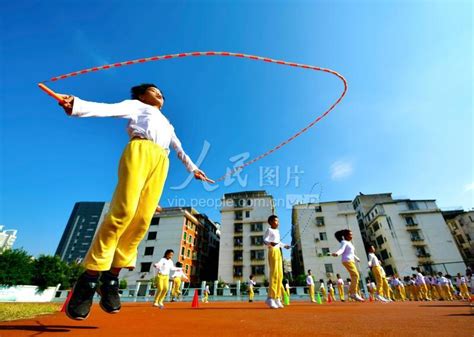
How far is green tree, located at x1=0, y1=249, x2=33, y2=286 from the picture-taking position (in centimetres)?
2556

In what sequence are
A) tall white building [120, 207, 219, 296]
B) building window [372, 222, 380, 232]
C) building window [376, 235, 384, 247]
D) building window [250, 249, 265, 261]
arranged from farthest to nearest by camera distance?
building window [372, 222, 380, 232]
building window [376, 235, 384, 247]
building window [250, 249, 265, 261]
tall white building [120, 207, 219, 296]

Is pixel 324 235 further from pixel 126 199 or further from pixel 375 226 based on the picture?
pixel 126 199

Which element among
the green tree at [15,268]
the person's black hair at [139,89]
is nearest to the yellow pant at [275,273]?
the person's black hair at [139,89]

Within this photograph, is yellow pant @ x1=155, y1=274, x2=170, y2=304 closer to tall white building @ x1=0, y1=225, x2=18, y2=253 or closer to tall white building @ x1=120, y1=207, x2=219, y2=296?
tall white building @ x1=120, y1=207, x2=219, y2=296

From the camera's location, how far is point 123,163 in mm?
2428

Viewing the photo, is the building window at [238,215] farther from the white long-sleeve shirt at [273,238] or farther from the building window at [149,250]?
the white long-sleeve shirt at [273,238]

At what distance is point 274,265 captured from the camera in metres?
5.61

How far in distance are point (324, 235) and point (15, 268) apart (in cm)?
4236

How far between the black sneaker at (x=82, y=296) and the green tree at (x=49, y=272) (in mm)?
35511

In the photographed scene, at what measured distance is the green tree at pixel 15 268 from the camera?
2556 centimetres

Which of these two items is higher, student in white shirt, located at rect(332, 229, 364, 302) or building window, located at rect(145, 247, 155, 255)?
building window, located at rect(145, 247, 155, 255)

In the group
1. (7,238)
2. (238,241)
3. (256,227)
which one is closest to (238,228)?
(238,241)

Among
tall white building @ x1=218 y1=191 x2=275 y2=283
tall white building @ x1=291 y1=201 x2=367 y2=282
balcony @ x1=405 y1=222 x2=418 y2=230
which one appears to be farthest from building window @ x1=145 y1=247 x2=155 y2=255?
balcony @ x1=405 y1=222 x2=418 y2=230

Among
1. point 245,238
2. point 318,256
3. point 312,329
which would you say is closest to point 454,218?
point 318,256
